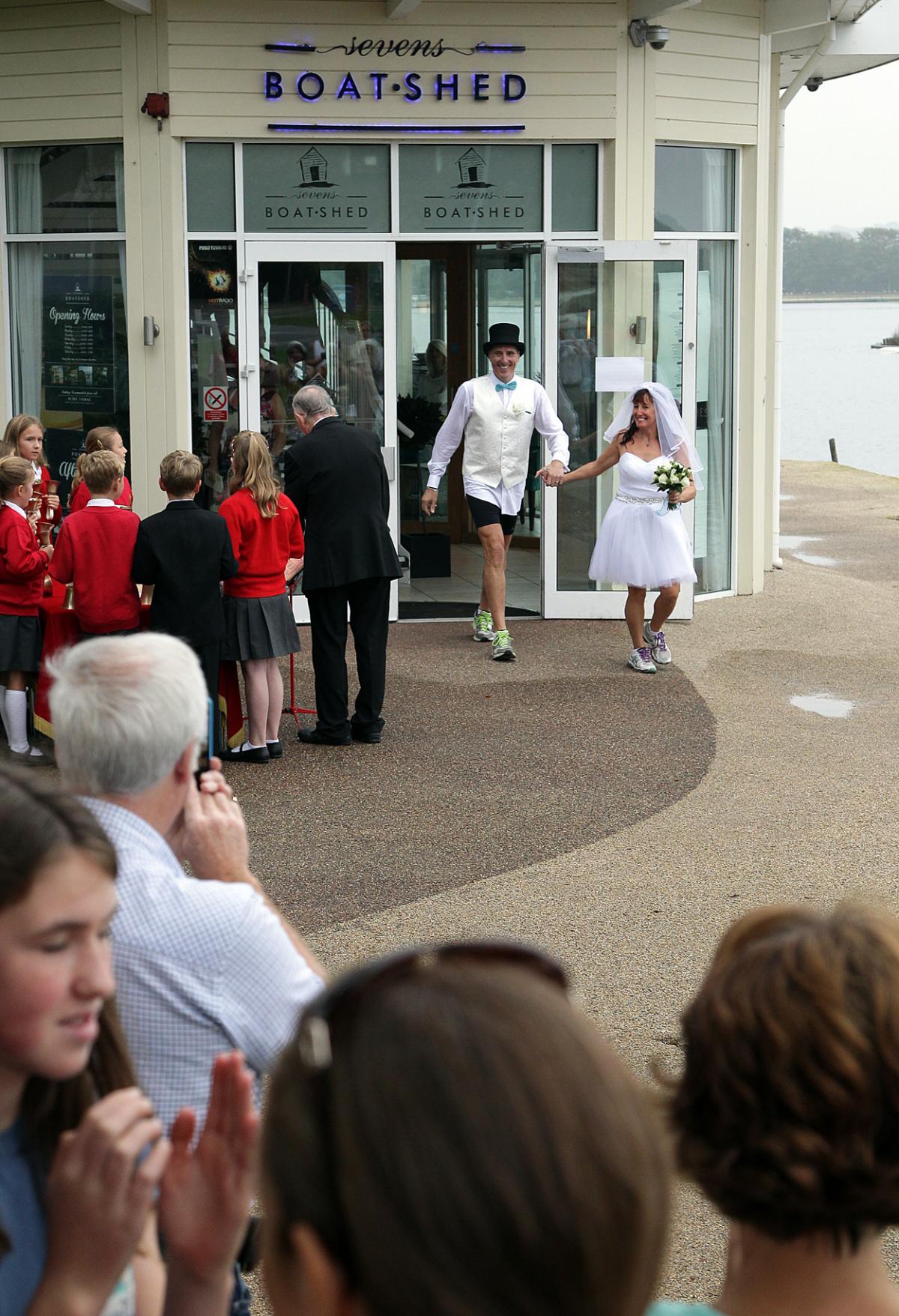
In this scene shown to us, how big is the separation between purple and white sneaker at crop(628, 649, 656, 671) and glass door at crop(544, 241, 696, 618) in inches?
70.1

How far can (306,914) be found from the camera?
612cm

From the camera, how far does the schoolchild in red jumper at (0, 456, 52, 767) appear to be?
8.11m

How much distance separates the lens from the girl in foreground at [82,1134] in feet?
5.39

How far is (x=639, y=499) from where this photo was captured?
10.9 meters

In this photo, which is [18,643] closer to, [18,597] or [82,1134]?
[18,597]

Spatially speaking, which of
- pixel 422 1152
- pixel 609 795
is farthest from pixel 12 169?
pixel 422 1152

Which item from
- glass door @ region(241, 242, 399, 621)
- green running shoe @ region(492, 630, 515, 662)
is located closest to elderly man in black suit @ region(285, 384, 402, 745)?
green running shoe @ region(492, 630, 515, 662)

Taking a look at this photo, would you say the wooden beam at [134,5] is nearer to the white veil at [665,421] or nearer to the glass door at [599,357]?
the glass door at [599,357]

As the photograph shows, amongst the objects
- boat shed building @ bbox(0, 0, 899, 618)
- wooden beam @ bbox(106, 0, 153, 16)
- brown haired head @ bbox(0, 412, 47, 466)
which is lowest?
brown haired head @ bbox(0, 412, 47, 466)

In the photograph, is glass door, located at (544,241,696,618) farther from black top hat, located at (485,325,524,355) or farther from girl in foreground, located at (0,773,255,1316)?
girl in foreground, located at (0,773,255,1316)

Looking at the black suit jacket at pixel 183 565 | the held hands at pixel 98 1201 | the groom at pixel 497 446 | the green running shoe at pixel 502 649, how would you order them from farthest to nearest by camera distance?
the groom at pixel 497 446 < the green running shoe at pixel 502 649 < the black suit jacket at pixel 183 565 < the held hands at pixel 98 1201

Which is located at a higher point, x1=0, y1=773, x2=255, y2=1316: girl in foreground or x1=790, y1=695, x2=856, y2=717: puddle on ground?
x1=0, y1=773, x2=255, y2=1316: girl in foreground

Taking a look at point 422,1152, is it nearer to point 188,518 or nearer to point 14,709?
point 188,518

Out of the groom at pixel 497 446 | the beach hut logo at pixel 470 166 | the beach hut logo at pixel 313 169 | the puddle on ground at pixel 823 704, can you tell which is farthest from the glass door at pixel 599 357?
the puddle on ground at pixel 823 704
